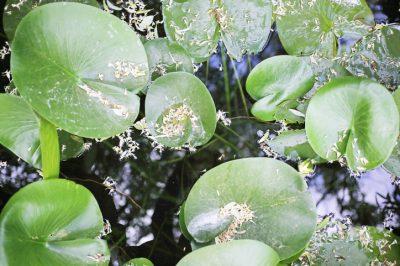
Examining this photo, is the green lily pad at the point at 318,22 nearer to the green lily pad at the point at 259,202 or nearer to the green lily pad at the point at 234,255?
the green lily pad at the point at 259,202

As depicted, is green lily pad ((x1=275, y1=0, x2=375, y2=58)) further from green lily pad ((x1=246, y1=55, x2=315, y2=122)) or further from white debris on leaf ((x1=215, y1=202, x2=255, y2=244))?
white debris on leaf ((x1=215, y1=202, x2=255, y2=244))

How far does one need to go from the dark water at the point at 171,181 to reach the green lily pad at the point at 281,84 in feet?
0.27

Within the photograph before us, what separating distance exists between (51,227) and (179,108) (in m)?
0.44

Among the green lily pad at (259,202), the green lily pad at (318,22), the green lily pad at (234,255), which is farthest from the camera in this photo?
the green lily pad at (318,22)

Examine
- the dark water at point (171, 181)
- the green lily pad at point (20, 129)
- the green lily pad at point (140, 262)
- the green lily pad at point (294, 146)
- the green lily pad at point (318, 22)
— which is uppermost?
the green lily pad at point (318, 22)

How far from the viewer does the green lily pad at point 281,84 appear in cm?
122

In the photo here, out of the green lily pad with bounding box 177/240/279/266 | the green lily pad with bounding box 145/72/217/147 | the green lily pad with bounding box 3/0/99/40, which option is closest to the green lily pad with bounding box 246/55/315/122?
the green lily pad with bounding box 145/72/217/147

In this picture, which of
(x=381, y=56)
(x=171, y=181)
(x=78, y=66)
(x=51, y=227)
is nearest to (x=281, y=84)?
(x=381, y=56)

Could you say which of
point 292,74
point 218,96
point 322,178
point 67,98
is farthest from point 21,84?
point 322,178

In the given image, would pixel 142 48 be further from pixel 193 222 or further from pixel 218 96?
pixel 193 222

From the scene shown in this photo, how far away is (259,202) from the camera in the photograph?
1.15m

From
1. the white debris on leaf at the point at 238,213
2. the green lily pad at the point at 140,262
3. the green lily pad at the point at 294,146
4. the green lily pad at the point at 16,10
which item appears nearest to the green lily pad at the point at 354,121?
the green lily pad at the point at 294,146

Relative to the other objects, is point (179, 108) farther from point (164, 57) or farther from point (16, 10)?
point (16, 10)

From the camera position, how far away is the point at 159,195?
1.33 meters
